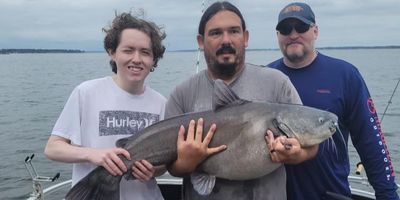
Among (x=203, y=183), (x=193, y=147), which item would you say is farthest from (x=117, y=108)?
(x=203, y=183)

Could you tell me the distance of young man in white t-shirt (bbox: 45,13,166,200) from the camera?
4.14m

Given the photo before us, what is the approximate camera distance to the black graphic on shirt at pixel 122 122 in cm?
426

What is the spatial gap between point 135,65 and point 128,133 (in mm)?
630

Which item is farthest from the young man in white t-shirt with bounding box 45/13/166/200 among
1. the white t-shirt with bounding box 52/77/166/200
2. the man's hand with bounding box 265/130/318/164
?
the man's hand with bounding box 265/130/318/164

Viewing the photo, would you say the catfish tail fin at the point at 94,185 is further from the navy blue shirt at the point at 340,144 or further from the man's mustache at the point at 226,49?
the navy blue shirt at the point at 340,144

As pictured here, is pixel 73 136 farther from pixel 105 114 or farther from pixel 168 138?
pixel 168 138

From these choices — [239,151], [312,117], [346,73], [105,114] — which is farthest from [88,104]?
[346,73]

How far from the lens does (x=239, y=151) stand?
363cm

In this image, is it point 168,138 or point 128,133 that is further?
point 128,133

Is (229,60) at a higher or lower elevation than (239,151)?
higher

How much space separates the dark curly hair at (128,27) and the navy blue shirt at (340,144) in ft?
4.60

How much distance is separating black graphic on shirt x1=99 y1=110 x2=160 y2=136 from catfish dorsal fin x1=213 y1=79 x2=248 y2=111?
88 centimetres

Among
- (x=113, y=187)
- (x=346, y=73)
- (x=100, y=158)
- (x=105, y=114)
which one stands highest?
(x=346, y=73)

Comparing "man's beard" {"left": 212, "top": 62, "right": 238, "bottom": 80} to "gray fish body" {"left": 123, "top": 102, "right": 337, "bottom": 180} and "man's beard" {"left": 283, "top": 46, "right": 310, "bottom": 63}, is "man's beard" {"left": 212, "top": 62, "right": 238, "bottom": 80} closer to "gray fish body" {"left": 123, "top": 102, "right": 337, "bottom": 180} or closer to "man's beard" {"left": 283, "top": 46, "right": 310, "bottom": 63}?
"gray fish body" {"left": 123, "top": 102, "right": 337, "bottom": 180}
